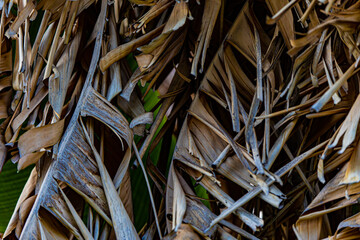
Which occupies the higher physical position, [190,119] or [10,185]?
[190,119]

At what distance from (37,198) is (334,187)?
37cm

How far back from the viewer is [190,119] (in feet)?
2.00

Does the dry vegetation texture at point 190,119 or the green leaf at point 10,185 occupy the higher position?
the dry vegetation texture at point 190,119

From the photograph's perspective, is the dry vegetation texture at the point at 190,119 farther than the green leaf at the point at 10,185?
No

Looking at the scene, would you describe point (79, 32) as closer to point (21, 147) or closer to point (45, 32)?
point (45, 32)

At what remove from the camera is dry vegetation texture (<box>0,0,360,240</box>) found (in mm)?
504

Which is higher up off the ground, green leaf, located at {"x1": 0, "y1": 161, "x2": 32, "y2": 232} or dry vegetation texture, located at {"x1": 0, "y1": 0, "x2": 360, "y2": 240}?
dry vegetation texture, located at {"x1": 0, "y1": 0, "x2": 360, "y2": 240}

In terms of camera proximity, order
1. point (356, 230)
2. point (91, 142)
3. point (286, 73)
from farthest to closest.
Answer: point (286, 73)
point (91, 142)
point (356, 230)

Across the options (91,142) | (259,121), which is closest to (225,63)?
(259,121)

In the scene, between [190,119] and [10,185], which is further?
[10,185]

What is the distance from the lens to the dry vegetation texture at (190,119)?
504mm

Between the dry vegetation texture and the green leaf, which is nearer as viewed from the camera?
the dry vegetation texture

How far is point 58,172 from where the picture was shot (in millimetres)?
527

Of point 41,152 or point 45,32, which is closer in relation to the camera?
point 41,152
